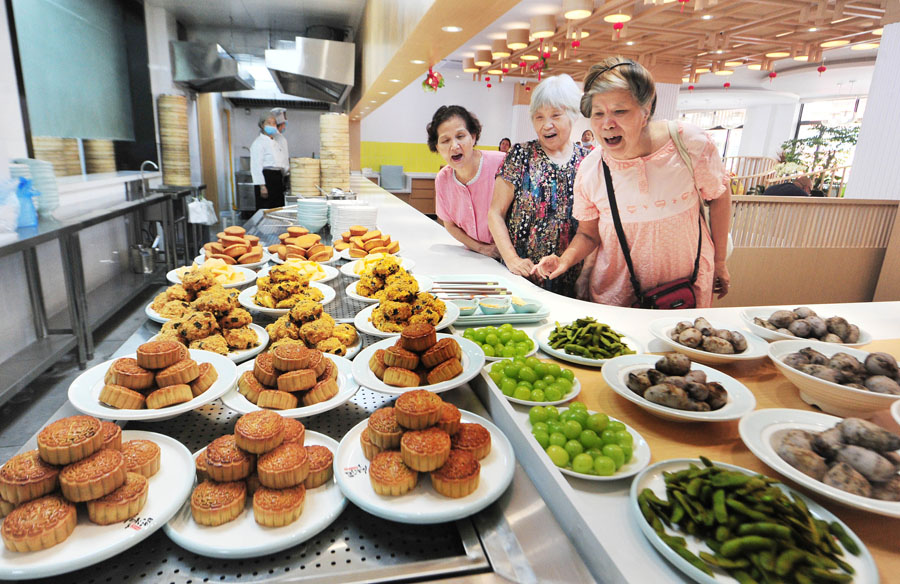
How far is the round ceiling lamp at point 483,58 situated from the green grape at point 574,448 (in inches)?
369

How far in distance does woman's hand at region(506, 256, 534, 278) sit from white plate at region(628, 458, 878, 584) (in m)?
1.62

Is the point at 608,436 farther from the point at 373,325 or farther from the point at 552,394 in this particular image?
the point at 373,325

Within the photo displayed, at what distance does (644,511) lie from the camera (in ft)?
2.50

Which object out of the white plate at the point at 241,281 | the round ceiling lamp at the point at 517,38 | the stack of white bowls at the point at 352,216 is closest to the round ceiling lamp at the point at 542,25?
the round ceiling lamp at the point at 517,38

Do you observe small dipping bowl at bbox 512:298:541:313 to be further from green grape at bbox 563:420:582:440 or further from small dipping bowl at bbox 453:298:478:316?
green grape at bbox 563:420:582:440

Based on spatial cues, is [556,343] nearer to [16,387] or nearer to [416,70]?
[416,70]

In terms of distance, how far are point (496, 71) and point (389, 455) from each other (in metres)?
11.4

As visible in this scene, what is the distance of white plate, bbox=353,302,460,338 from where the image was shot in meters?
1.41

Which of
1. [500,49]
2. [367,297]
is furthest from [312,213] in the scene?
[500,49]

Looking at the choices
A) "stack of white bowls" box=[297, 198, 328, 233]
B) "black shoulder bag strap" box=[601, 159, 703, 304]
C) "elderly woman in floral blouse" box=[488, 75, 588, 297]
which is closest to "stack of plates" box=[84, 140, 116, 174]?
"stack of white bowls" box=[297, 198, 328, 233]

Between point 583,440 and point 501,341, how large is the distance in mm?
511

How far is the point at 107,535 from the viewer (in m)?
0.69

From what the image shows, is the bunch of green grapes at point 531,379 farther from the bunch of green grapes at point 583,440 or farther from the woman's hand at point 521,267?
the woman's hand at point 521,267

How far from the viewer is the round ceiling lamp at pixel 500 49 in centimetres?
837
